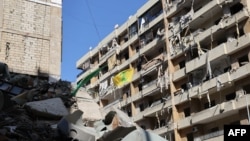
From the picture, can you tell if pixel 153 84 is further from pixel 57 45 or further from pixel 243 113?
pixel 57 45

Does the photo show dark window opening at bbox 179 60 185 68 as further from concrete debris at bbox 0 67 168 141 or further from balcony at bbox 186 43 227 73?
concrete debris at bbox 0 67 168 141

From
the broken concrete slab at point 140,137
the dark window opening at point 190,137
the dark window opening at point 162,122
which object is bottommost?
the broken concrete slab at point 140,137

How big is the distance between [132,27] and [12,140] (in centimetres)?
2590

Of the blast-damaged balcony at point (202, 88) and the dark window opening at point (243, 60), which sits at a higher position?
the dark window opening at point (243, 60)

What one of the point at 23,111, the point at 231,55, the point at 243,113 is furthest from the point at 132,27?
the point at 23,111

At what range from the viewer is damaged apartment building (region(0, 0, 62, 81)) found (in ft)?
47.4

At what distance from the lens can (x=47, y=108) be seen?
8.59m

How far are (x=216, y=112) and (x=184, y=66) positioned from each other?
17.5ft

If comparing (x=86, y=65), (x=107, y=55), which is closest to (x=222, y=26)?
(x=107, y=55)

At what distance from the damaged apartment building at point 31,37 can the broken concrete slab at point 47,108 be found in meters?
5.68

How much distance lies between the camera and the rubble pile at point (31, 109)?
7045 mm

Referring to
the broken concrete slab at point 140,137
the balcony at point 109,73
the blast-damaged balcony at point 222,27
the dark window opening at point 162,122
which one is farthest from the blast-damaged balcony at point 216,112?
the broken concrete slab at point 140,137

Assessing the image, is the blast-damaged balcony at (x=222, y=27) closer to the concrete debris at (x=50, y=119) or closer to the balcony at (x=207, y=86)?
the balcony at (x=207, y=86)

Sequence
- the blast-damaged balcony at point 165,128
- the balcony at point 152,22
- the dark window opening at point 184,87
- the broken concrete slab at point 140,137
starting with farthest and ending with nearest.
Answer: the balcony at point 152,22
the dark window opening at point 184,87
the blast-damaged balcony at point 165,128
the broken concrete slab at point 140,137
